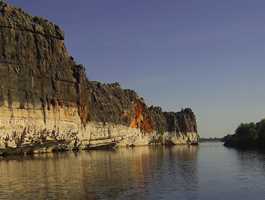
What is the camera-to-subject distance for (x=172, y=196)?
31875mm

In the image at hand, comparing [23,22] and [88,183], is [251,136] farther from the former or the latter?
[88,183]

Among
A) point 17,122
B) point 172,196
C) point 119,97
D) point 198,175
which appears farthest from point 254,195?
point 119,97

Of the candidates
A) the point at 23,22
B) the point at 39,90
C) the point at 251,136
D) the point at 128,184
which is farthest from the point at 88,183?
the point at 251,136

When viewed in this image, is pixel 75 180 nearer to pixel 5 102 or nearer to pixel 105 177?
pixel 105 177

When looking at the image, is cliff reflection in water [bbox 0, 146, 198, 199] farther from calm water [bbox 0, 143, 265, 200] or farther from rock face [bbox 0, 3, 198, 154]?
rock face [bbox 0, 3, 198, 154]

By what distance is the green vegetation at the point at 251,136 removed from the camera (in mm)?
116000

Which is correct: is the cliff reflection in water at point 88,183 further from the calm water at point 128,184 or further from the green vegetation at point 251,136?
the green vegetation at point 251,136

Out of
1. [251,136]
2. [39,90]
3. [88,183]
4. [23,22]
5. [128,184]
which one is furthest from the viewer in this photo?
[251,136]

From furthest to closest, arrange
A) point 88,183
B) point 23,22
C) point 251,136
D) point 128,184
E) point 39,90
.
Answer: point 251,136 < point 39,90 < point 23,22 < point 88,183 < point 128,184

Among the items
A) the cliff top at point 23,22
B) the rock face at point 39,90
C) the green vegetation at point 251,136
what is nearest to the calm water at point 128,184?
the rock face at point 39,90

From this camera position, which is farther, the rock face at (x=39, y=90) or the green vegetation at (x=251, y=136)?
the green vegetation at (x=251, y=136)

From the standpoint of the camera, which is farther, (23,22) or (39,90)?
(39,90)

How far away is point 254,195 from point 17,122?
2106 inches

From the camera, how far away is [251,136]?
124750mm
